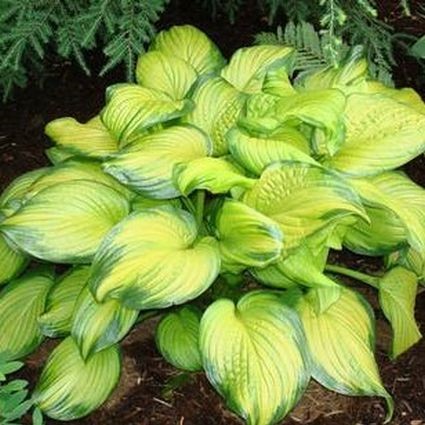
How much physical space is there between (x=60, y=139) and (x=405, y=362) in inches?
35.5

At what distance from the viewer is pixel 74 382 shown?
77.1 inches

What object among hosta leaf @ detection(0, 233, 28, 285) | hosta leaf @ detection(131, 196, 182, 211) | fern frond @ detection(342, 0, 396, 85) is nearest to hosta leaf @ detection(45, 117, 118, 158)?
hosta leaf @ detection(131, 196, 182, 211)

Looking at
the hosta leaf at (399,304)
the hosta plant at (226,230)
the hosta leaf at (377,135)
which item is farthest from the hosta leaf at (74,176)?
the hosta leaf at (399,304)

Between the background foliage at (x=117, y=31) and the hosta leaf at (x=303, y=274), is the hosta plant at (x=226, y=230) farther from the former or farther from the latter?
the background foliage at (x=117, y=31)

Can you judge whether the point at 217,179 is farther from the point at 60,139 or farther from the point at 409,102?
the point at 409,102

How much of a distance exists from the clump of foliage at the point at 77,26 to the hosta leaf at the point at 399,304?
0.76 meters

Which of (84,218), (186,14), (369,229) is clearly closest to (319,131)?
(369,229)

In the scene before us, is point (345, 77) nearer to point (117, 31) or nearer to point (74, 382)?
point (117, 31)

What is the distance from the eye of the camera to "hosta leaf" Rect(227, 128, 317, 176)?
1.84m

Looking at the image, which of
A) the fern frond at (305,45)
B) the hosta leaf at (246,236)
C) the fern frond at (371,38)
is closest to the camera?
the hosta leaf at (246,236)

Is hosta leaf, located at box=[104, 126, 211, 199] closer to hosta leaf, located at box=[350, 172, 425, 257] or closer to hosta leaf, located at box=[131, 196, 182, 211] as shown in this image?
hosta leaf, located at box=[131, 196, 182, 211]

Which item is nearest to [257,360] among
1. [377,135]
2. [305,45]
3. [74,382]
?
[74,382]

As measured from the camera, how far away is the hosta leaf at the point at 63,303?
198 centimetres

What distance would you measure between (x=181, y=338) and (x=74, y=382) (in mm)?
222
